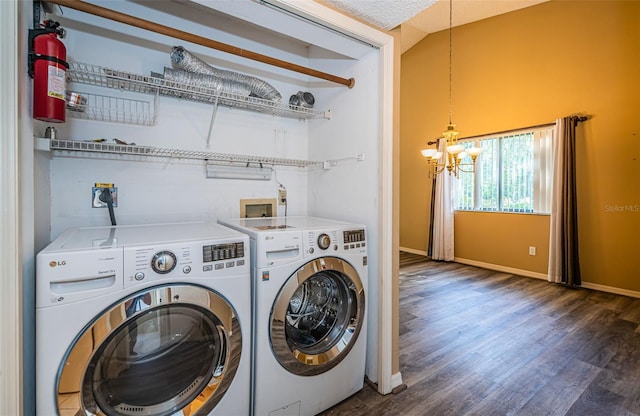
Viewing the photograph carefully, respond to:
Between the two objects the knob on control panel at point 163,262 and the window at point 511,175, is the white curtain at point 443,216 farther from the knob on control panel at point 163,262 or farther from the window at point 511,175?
the knob on control panel at point 163,262

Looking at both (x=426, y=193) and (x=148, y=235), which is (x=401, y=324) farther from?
(x=426, y=193)

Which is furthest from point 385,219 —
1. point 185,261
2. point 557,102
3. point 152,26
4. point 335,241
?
point 557,102

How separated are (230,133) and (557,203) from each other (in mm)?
4087

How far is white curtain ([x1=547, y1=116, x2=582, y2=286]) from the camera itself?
3.60 meters

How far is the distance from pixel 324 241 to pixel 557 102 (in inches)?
164

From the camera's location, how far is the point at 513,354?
212 cm

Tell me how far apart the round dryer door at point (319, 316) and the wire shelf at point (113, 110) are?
1267 mm

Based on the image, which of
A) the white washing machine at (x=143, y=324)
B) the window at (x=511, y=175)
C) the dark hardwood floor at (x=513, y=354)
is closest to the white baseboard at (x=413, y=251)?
the window at (x=511, y=175)

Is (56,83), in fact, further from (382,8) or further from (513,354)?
(513,354)

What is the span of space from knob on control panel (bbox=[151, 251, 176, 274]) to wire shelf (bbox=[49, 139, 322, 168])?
2.24 feet

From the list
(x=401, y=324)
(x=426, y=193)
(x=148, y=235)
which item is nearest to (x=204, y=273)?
(x=148, y=235)

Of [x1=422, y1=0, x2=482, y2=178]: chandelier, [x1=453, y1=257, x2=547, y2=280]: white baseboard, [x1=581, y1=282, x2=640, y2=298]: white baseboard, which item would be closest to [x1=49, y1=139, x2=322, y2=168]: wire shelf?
[x1=422, y1=0, x2=482, y2=178]: chandelier

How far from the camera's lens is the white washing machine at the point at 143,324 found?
2.88 ft

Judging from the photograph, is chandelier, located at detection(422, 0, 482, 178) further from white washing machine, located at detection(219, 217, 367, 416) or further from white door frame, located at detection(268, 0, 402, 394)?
white washing machine, located at detection(219, 217, 367, 416)
